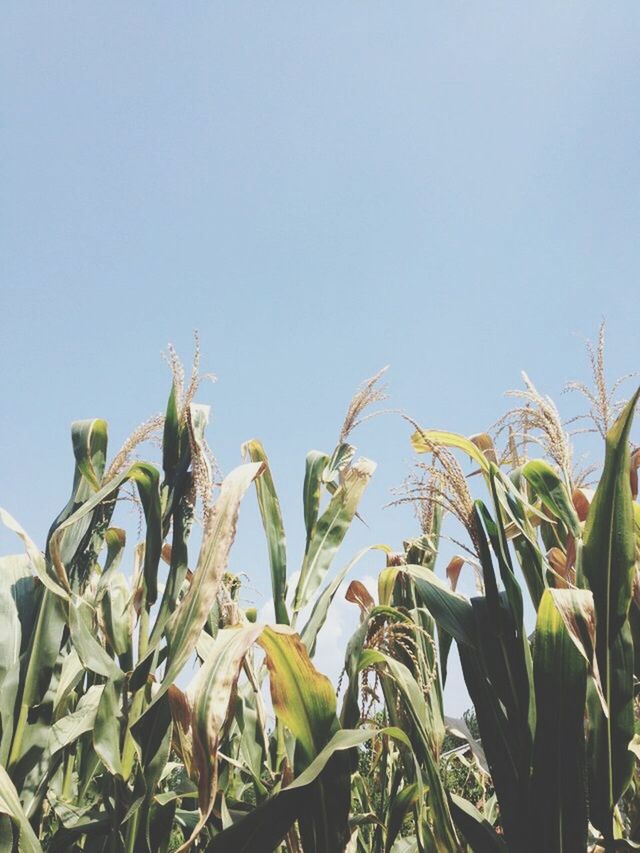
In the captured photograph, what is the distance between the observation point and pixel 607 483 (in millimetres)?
1308

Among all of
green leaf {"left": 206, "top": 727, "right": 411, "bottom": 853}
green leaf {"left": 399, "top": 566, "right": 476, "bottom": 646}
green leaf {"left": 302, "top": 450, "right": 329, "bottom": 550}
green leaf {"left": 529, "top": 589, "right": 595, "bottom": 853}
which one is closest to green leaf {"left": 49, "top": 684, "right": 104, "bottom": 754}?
green leaf {"left": 206, "top": 727, "right": 411, "bottom": 853}

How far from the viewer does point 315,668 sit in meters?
1.28

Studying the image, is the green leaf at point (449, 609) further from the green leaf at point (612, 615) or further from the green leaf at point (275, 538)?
the green leaf at point (275, 538)

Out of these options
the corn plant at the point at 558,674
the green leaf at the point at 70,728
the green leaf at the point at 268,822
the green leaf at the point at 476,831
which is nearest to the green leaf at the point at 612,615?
the corn plant at the point at 558,674

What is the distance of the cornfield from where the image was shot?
1.24 metres

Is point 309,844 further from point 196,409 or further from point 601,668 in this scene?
point 196,409

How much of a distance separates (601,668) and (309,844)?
649 millimetres

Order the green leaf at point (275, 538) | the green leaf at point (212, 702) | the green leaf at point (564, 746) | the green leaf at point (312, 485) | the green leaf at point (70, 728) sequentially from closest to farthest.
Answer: the green leaf at point (212, 702) < the green leaf at point (564, 746) < the green leaf at point (70, 728) < the green leaf at point (275, 538) < the green leaf at point (312, 485)

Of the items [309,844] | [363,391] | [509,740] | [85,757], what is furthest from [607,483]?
[85,757]

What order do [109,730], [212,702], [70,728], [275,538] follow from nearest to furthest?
[212,702], [109,730], [70,728], [275,538]

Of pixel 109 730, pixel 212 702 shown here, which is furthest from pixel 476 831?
pixel 109 730

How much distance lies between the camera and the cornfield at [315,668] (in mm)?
1237

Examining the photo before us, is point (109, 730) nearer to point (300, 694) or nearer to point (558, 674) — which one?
point (300, 694)

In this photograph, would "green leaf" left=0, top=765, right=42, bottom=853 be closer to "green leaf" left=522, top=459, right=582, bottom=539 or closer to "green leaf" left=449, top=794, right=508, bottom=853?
"green leaf" left=449, top=794, right=508, bottom=853
